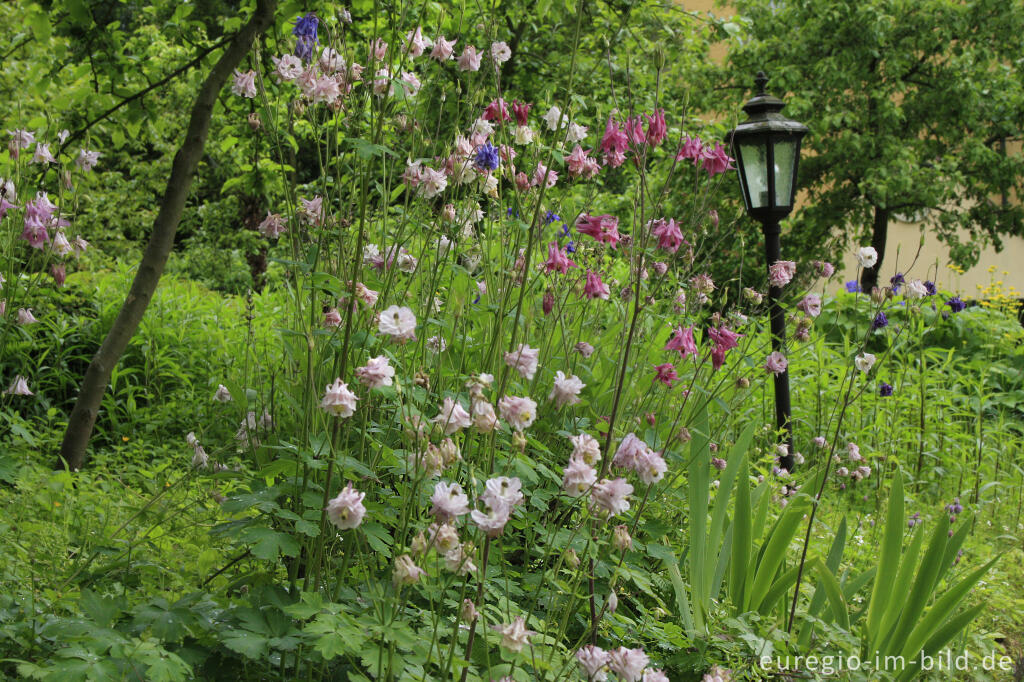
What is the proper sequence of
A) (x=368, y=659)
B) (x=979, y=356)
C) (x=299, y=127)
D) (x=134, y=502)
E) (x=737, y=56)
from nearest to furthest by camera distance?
(x=368, y=659)
(x=134, y=502)
(x=299, y=127)
(x=979, y=356)
(x=737, y=56)

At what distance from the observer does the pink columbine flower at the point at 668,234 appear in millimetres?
2281

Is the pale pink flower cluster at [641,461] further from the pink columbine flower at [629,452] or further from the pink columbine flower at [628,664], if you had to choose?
the pink columbine flower at [628,664]

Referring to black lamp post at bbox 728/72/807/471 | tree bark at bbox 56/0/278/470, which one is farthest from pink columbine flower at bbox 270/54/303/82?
black lamp post at bbox 728/72/807/471

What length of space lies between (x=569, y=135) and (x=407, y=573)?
1.53m

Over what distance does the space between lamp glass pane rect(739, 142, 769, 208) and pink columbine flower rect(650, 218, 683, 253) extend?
2.26m

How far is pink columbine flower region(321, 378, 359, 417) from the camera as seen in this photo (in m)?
1.54

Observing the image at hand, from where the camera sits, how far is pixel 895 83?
41.2 feet

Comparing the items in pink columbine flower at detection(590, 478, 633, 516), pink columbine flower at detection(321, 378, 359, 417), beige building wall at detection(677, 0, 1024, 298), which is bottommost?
pink columbine flower at detection(590, 478, 633, 516)

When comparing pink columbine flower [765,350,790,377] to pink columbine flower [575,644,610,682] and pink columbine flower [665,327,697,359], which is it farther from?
pink columbine flower [575,644,610,682]

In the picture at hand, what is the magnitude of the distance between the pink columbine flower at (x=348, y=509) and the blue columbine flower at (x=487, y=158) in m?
0.98

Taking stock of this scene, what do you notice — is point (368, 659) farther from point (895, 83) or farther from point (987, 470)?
point (895, 83)

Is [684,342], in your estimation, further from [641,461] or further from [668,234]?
[641,461]

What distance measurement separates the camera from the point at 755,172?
4449mm

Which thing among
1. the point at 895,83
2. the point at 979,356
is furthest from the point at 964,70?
the point at 979,356
